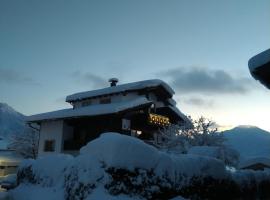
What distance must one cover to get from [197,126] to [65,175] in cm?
1587

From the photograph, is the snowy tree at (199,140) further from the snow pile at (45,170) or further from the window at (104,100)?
the snow pile at (45,170)

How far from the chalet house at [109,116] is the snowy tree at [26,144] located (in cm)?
1397

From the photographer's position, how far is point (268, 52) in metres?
7.79

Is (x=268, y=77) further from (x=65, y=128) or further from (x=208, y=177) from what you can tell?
(x=65, y=128)

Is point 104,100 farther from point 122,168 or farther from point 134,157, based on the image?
point 122,168

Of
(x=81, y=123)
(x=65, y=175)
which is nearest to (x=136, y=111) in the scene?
(x=81, y=123)

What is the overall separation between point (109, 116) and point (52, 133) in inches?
253

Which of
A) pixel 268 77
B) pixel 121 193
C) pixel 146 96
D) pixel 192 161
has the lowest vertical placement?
pixel 121 193

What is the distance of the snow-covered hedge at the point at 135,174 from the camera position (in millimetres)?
10141

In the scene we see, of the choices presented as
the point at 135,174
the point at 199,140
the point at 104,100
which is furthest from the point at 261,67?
the point at 104,100

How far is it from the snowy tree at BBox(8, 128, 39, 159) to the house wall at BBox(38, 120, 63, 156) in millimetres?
13671

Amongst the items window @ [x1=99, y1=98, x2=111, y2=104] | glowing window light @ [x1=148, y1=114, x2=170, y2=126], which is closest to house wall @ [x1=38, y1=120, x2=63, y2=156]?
window @ [x1=99, y1=98, x2=111, y2=104]

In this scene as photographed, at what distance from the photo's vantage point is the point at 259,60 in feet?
25.8

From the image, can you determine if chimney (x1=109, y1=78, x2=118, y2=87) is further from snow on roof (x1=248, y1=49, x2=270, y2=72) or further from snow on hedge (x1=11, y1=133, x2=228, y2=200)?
snow on roof (x1=248, y1=49, x2=270, y2=72)
